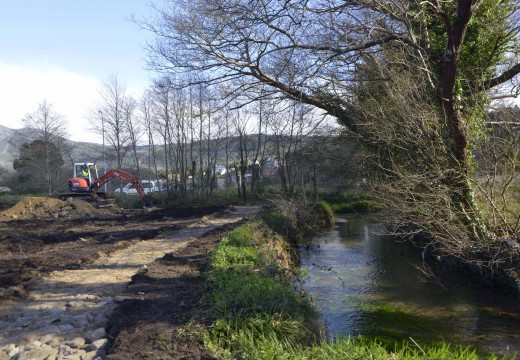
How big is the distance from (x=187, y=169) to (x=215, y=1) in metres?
30.4

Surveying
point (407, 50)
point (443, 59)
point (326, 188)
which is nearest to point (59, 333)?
point (443, 59)

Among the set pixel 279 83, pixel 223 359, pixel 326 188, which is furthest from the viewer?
pixel 326 188

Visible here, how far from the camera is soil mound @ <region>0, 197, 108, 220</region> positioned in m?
24.9

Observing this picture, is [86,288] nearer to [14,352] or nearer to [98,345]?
[14,352]

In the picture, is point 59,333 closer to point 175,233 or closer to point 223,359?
point 223,359

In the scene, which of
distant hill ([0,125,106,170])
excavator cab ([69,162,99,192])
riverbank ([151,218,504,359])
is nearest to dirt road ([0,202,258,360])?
riverbank ([151,218,504,359])

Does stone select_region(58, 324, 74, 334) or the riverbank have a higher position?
the riverbank

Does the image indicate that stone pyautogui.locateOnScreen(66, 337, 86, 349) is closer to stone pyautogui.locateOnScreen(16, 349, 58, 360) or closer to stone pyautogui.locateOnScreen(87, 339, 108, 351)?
stone pyautogui.locateOnScreen(87, 339, 108, 351)

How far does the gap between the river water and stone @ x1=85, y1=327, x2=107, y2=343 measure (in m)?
4.35

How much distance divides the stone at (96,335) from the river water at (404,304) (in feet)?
14.3

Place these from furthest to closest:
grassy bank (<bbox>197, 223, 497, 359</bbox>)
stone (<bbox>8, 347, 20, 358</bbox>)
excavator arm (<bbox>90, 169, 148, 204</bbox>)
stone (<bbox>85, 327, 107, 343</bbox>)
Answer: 1. excavator arm (<bbox>90, 169, 148, 204</bbox>)
2. stone (<bbox>85, 327, 107, 343</bbox>)
3. stone (<bbox>8, 347, 20, 358</bbox>)
4. grassy bank (<bbox>197, 223, 497, 359</bbox>)

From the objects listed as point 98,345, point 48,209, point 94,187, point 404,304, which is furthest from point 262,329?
point 94,187

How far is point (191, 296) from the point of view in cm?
791

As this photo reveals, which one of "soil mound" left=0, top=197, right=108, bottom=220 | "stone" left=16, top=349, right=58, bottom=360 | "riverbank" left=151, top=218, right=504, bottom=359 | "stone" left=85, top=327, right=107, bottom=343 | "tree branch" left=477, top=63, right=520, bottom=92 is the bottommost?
"stone" left=16, top=349, right=58, bottom=360
